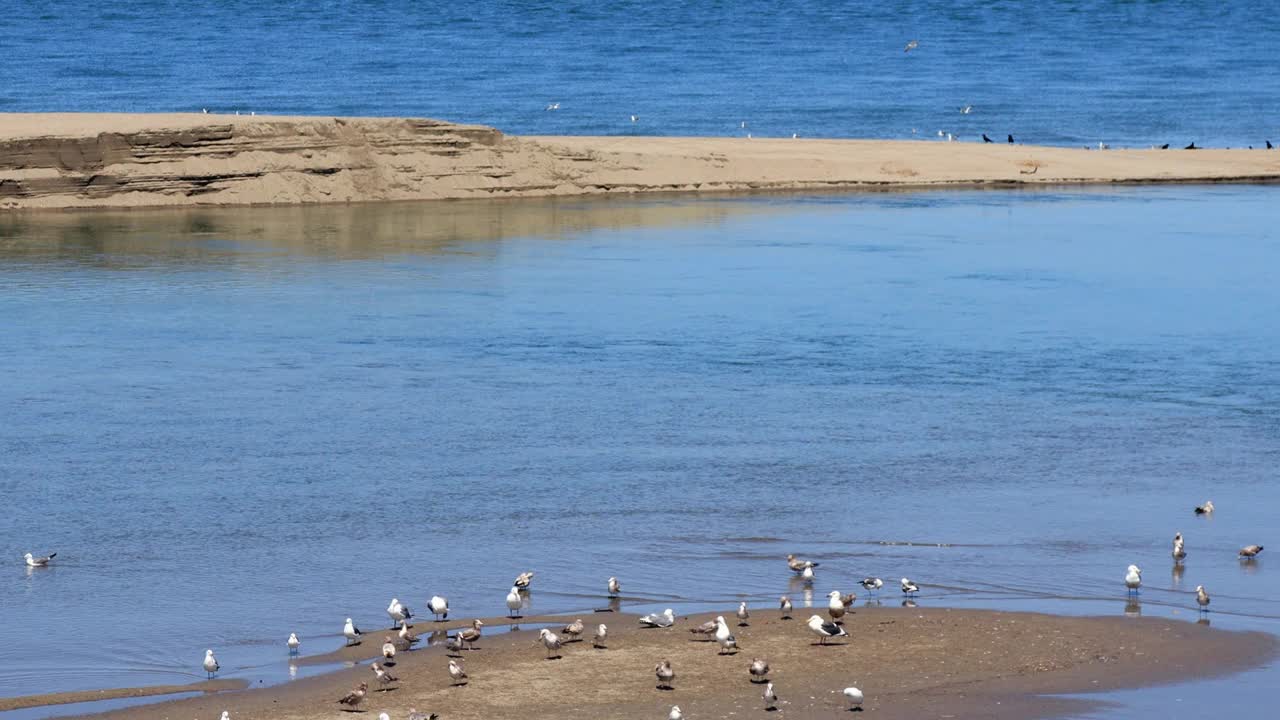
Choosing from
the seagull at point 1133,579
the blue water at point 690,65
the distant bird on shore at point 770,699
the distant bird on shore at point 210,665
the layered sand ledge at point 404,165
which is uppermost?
the blue water at point 690,65

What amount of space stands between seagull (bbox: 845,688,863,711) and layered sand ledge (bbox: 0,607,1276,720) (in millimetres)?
106

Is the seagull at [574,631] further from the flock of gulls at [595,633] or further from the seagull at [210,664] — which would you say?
the seagull at [210,664]

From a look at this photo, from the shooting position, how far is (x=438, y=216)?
174 ft

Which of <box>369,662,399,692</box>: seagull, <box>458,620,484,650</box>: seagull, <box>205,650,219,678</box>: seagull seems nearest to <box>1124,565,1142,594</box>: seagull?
<box>458,620,484,650</box>: seagull

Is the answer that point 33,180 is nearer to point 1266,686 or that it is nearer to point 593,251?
point 593,251

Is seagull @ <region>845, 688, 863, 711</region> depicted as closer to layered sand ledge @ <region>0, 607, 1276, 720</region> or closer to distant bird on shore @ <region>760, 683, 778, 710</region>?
layered sand ledge @ <region>0, 607, 1276, 720</region>

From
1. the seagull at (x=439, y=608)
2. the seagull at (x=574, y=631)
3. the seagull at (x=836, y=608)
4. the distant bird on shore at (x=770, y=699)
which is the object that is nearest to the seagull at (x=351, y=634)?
the seagull at (x=439, y=608)

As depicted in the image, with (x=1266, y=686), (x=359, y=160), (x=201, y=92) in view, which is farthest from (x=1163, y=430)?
(x=201, y=92)

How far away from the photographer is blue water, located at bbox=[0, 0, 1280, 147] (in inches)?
3351

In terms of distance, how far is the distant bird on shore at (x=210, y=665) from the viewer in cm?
1700

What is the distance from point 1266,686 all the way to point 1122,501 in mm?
6925

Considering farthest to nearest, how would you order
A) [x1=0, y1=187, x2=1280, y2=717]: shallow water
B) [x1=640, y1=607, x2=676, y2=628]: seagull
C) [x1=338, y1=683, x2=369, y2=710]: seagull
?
[x1=0, y1=187, x2=1280, y2=717]: shallow water, [x1=640, y1=607, x2=676, y2=628]: seagull, [x1=338, y1=683, x2=369, y2=710]: seagull

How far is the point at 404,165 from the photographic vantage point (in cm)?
5609

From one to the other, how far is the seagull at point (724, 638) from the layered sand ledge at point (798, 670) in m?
0.09
